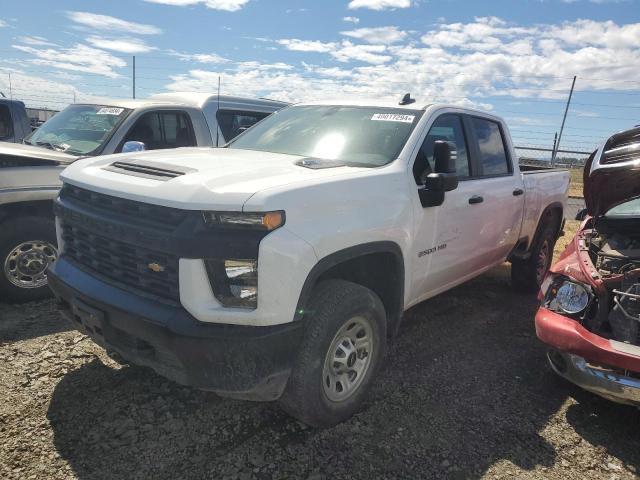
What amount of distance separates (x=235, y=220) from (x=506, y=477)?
1960 mm

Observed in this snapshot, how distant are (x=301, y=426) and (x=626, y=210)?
289cm

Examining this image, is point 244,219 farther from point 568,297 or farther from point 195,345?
point 568,297

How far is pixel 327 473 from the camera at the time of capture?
2.62m

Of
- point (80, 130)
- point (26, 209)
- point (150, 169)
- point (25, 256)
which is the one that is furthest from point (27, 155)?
point (150, 169)

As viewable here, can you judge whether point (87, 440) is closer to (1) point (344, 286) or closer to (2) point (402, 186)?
(1) point (344, 286)

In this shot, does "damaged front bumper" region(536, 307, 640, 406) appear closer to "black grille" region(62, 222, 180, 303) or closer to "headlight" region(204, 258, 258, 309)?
"headlight" region(204, 258, 258, 309)

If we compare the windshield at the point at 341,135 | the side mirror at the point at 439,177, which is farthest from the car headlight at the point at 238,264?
the side mirror at the point at 439,177

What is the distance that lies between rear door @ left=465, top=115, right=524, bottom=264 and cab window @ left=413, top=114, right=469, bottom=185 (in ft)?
0.40

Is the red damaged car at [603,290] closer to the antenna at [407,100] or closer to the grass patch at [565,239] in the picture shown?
the antenna at [407,100]

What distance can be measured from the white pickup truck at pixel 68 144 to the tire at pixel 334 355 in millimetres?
2499

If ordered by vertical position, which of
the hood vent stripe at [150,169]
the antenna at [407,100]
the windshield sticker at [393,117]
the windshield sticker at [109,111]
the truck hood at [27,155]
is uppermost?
the antenna at [407,100]

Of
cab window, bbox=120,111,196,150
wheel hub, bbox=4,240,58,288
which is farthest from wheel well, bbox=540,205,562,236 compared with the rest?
wheel hub, bbox=4,240,58,288

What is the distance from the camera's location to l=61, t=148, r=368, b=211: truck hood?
7.90 feet

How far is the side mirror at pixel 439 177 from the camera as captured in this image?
3.29 metres
